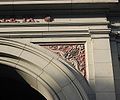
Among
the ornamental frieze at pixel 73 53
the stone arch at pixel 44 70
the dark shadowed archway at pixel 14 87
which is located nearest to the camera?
the stone arch at pixel 44 70

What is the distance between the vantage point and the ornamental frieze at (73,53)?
31.9 ft

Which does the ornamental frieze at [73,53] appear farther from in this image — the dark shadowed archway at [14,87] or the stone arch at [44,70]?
the dark shadowed archway at [14,87]

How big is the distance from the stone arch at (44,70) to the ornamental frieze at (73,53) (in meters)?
0.18

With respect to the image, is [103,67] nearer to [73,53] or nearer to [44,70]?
[73,53]

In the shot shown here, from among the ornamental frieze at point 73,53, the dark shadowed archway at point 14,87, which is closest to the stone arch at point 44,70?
Result: the ornamental frieze at point 73,53

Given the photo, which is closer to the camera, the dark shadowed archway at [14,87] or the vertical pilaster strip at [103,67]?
the vertical pilaster strip at [103,67]

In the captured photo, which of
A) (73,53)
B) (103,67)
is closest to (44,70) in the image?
(73,53)

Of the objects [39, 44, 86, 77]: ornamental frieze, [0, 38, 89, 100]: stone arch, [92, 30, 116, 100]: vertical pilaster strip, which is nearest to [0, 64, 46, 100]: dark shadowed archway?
[0, 38, 89, 100]: stone arch

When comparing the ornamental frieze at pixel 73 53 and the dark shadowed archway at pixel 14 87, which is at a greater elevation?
the ornamental frieze at pixel 73 53

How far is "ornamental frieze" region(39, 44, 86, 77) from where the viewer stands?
972cm

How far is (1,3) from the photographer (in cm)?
1009

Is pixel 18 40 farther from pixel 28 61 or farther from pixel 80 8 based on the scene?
pixel 80 8

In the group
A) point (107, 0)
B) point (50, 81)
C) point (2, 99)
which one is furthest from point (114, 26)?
point (2, 99)

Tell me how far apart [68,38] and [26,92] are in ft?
8.46
